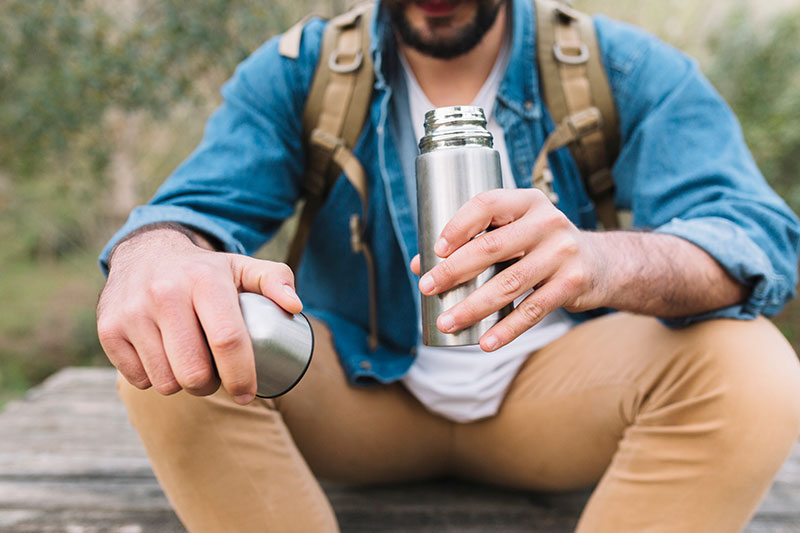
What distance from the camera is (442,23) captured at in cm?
165

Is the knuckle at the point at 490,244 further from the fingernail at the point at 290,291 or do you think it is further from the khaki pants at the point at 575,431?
the khaki pants at the point at 575,431

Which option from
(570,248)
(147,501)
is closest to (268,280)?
(570,248)

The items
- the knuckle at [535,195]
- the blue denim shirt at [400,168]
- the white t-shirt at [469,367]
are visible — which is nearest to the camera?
the knuckle at [535,195]

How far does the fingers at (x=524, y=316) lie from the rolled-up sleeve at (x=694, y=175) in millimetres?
443

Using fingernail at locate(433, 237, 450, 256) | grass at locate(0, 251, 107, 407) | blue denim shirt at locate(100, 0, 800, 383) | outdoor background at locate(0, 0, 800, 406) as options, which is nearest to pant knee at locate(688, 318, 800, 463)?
blue denim shirt at locate(100, 0, 800, 383)

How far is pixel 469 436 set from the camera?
1.66 m

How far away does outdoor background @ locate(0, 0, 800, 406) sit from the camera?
389 centimetres

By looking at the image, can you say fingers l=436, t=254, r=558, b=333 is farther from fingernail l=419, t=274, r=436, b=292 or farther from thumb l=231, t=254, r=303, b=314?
thumb l=231, t=254, r=303, b=314

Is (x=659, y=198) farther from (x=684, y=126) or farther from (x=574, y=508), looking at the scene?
(x=574, y=508)

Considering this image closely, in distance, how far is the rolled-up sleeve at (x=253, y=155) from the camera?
1476 mm

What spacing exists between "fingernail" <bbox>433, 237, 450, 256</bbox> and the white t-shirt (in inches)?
27.1

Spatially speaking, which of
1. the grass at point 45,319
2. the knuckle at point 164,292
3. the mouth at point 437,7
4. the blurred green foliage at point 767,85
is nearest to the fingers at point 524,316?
the knuckle at point 164,292

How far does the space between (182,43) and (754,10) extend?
198 inches

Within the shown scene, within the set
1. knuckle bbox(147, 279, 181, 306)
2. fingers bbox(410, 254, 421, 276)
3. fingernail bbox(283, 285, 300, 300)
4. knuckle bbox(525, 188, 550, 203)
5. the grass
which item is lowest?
the grass
